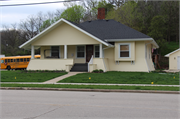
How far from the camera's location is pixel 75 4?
183 feet

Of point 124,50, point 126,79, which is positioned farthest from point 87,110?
point 124,50

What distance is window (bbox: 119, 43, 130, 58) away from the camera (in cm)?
2178

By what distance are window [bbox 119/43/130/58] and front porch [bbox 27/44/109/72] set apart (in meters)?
1.93

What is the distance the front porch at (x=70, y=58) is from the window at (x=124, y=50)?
1925mm

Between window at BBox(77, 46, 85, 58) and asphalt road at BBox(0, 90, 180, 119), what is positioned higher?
window at BBox(77, 46, 85, 58)

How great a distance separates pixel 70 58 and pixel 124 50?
593cm

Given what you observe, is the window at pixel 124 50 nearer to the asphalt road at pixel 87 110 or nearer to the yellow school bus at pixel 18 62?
the asphalt road at pixel 87 110

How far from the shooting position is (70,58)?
72.9 ft

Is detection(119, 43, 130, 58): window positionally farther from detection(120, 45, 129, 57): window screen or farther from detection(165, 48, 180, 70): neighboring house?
detection(165, 48, 180, 70): neighboring house

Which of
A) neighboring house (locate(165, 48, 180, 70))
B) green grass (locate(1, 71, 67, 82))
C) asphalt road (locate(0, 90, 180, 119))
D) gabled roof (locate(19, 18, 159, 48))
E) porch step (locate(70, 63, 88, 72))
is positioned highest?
gabled roof (locate(19, 18, 159, 48))

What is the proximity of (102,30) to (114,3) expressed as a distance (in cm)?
3097

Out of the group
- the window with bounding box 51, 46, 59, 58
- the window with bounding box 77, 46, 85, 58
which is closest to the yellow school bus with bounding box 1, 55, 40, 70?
the window with bounding box 51, 46, 59, 58

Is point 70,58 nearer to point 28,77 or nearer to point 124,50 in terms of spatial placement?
point 124,50

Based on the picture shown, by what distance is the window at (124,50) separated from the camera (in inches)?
857
